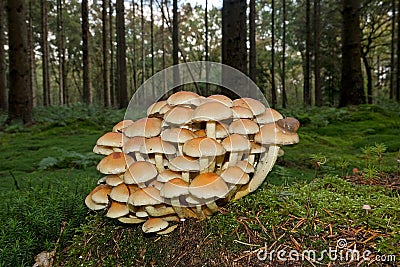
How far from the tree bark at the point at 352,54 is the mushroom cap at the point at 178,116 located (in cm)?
839

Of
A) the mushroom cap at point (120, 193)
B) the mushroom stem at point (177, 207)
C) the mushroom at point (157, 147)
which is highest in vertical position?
the mushroom at point (157, 147)

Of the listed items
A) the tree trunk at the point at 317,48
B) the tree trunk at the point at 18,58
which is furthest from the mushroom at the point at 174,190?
the tree trunk at the point at 317,48

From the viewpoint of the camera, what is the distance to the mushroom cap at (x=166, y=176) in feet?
5.55

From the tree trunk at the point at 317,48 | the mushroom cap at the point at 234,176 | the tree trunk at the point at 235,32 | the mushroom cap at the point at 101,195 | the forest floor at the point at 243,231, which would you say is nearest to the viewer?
the forest floor at the point at 243,231

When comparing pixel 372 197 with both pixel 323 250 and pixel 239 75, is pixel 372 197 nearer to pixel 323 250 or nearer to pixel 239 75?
pixel 323 250

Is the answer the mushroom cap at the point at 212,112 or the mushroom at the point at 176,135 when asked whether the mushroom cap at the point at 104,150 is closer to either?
the mushroom at the point at 176,135

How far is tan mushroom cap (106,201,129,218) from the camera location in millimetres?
1727

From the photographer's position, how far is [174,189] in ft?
5.07

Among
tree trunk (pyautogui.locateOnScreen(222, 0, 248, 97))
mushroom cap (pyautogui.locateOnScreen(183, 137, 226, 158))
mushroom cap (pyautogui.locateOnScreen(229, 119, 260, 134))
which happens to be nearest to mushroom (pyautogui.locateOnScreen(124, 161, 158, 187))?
mushroom cap (pyautogui.locateOnScreen(183, 137, 226, 158))

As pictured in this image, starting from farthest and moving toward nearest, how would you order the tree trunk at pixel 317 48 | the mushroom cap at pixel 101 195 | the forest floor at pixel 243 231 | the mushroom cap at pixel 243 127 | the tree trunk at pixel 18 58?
the tree trunk at pixel 317 48, the tree trunk at pixel 18 58, the mushroom cap at pixel 101 195, the mushroom cap at pixel 243 127, the forest floor at pixel 243 231

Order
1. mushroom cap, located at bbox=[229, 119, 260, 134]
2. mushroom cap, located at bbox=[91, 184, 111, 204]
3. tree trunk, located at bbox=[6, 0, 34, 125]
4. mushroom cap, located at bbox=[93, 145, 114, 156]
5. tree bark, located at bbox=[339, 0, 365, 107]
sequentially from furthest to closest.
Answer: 1. tree bark, located at bbox=[339, 0, 365, 107]
2. tree trunk, located at bbox=[6, 0, 34, 125]
3. mushroom cap, located at bbox=[93, 145, 114, 156]
4. mushroom cap, located at bbox=[91, 184, 111, 204]
5. mushroom cap, located at bbox=[229, 119, 260, 134]

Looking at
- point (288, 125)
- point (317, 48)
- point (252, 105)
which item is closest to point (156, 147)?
point (252, 105)

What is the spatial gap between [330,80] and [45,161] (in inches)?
902

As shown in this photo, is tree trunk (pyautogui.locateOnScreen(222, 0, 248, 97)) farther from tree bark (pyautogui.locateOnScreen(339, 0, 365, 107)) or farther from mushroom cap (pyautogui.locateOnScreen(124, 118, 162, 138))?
tree bark (pyautogui.locateOnScreen(339, 0, 365, 107))
